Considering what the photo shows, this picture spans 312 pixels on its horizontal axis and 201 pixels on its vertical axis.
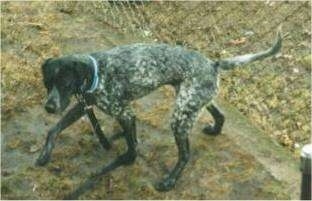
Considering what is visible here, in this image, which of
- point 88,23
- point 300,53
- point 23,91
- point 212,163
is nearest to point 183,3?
point 88,23

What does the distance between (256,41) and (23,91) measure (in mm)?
2727

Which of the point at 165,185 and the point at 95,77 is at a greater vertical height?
the point at 95,77

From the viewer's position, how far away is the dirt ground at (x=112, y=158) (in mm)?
6239

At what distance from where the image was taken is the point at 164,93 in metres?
7.59

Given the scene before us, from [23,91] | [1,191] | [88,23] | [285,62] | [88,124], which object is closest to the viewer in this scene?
[1,191]

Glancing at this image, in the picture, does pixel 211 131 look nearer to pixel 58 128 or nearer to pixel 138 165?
pixel 138 165

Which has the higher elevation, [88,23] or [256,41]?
[256,41]

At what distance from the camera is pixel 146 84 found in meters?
6.28

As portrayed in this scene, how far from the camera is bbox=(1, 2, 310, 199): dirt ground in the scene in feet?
20.5

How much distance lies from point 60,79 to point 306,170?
6.69 ft

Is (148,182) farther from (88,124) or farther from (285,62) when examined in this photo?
(285,62)

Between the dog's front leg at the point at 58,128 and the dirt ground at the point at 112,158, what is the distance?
0.29 feet

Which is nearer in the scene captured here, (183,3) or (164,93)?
(164,93)

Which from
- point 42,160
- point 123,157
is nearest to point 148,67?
point 123,157
